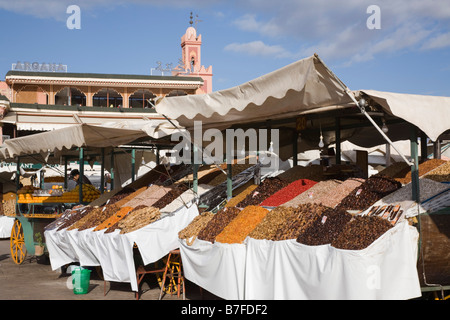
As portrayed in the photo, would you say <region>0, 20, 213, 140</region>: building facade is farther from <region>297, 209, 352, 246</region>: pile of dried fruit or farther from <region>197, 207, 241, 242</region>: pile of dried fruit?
<region>297, 209, 352, 246</region>: pile of dried fruit

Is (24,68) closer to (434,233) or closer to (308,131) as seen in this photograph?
→ (308,131)

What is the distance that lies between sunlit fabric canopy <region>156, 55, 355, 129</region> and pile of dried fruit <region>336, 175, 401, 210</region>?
0.91m

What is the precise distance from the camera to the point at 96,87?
96.0ft

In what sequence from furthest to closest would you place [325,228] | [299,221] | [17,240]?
[17,240], [299,221], [325,228]

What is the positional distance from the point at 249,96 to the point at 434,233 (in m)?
2.15

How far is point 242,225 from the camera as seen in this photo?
5039mm

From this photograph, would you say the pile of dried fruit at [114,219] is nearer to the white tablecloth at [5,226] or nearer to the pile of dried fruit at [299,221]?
the pile of dried fruit at [299,221]

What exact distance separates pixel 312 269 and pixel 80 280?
3.72 meters

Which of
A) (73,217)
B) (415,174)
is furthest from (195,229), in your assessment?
(73,217)

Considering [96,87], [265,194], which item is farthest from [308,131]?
[96,87]

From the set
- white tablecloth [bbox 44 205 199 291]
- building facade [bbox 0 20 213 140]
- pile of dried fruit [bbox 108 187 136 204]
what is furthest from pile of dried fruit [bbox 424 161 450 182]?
building facade [bbox 0 20 213 140]

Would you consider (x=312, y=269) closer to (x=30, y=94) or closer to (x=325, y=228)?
(x=325, y=228)

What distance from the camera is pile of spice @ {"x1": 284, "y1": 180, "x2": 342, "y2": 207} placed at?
5453 millimetres

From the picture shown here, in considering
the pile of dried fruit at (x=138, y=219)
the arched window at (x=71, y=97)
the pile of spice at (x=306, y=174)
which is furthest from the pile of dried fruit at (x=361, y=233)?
the arched window at (x=71, y=97)
